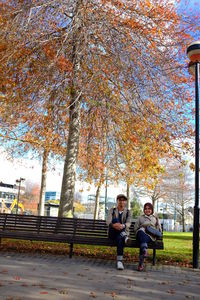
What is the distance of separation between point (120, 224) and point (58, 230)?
1787 millimetres

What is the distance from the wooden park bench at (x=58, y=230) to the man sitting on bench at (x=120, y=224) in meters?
0.24

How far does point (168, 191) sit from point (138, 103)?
32864mm

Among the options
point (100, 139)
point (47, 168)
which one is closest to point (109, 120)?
point (100, 139)

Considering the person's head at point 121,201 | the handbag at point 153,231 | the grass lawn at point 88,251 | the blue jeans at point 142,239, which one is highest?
the person's head at point 121,201

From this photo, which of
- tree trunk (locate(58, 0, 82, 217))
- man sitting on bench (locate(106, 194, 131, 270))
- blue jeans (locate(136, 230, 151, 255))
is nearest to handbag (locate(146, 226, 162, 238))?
blue jeans (locate(136, 230, 151, 255))

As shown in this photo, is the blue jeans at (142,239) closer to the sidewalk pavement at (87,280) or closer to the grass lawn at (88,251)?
the sidewalk pavement at (87,280)

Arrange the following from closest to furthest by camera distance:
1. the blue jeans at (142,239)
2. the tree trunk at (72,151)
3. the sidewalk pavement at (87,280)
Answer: the sidewalk pavement at (87,280) → the blue jeans at (142,239) → the tree trunk at (72,151)

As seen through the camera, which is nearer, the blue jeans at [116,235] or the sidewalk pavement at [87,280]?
the sidewalk pavement at [87,280]

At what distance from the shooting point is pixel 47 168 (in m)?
17.8

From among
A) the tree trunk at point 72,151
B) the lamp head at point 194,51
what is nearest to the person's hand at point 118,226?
the tree trunk at point 72,151

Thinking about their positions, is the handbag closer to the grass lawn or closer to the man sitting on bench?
the man sitting on bench

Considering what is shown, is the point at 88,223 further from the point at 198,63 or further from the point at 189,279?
the point at 198,63

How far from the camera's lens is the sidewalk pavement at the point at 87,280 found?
161 inches

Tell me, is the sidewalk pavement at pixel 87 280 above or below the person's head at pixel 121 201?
below
